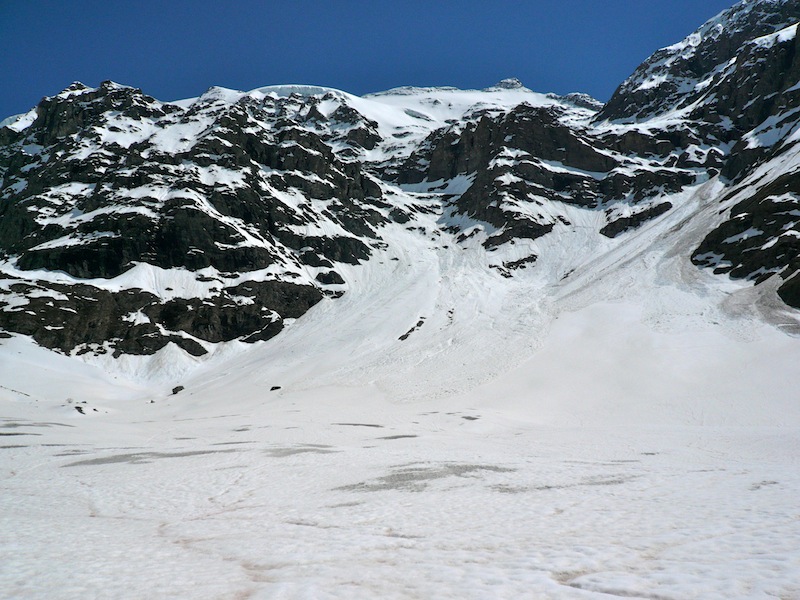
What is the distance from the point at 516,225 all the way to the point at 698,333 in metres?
67.7

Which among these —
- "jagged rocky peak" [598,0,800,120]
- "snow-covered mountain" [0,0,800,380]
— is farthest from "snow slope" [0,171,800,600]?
"jagged rocky peak" [598,0,800,120]

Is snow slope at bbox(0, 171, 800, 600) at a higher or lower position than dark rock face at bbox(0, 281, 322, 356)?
lower

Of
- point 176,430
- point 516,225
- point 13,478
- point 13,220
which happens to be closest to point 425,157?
point 516,225

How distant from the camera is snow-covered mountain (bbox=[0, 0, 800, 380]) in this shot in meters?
84.6

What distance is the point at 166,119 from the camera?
162 meters

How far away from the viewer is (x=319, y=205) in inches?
5226

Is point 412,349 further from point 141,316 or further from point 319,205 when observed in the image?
point 319,205

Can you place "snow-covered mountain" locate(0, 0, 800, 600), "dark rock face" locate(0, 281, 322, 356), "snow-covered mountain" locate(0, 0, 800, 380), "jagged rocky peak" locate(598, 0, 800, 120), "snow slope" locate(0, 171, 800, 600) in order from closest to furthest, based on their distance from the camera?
"snow slope" locate(0, 171, 800, 600) → "snow-covered mountain" locate(0, 0, 800, 600) → "dark rock face" locate(0, 281, 322, 356) → "snow-covered mountain" locate(0, 0, 800, 380) → "jagged rocky peak" locate(598, 0, 800, 120)

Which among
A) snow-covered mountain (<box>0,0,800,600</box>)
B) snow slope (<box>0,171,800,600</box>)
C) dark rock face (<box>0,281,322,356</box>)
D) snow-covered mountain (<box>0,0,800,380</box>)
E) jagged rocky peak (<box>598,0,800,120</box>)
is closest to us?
snow slope (<box>0,171,800,600</box>)

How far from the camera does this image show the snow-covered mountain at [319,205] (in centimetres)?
8462

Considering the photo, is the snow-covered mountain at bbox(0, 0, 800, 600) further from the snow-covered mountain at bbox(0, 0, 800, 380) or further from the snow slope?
the snow-covered mountain at bbox(0, 0, 800, 380)

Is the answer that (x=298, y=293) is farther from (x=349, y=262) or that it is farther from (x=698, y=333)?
(x=698, y=333)

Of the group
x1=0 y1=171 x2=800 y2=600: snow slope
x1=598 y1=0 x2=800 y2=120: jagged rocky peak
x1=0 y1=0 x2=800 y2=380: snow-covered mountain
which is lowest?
x1=0 y1=171 x2=800 y2=600: snow slope

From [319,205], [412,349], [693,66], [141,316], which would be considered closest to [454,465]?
[412,349]
